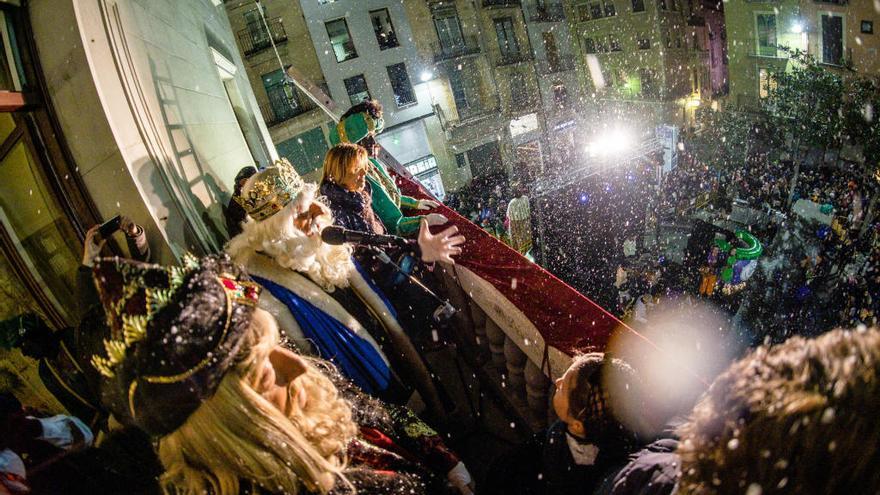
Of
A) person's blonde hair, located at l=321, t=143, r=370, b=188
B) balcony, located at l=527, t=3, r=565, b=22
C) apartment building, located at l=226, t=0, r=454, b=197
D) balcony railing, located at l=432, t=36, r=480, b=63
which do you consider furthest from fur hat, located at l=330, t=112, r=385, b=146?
balcony, located at l=527, t=3, r=565, b=22

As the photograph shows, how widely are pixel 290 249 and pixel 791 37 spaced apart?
31375 millimetres

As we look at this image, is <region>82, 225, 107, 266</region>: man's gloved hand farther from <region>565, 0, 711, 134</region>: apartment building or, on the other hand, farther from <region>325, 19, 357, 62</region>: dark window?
<region>565, 0, 711, 134</region>: apartment building

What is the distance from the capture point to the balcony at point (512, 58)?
24203 mm

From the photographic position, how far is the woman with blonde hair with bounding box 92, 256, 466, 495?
0.94 m

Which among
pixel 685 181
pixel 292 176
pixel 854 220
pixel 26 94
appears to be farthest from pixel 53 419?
pixel 685 181

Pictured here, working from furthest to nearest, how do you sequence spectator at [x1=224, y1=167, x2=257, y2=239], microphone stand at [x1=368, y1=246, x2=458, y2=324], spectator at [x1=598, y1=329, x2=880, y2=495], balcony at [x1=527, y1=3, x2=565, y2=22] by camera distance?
balcony at [x1=527, y1=3, x2=565, y2=22] → spectator at [x1=224, y1=167, x2=257, y2=239] → microphone stand at [x1=368, y1=246, x2=458, y2=324] → spectator at [x1=598, y1=329, x2=880, y2=495]

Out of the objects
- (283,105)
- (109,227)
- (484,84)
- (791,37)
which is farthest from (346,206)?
(791,37)

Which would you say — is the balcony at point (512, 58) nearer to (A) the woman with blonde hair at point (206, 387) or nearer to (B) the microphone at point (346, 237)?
(B) the microphone at point (346, 237)

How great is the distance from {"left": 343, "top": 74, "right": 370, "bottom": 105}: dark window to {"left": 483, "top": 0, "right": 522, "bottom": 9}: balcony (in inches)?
406

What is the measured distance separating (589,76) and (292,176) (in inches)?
1371

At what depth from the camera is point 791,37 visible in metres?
20.8

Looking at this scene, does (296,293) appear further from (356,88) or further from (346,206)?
(356,88)

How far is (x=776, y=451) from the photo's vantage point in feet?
2.39

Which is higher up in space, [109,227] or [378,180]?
[109,227]
